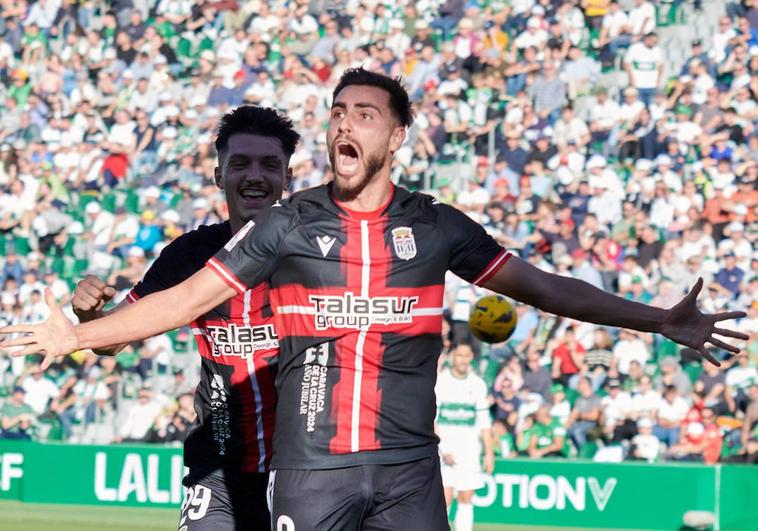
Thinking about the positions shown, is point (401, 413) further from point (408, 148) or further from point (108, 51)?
point (108, 51)

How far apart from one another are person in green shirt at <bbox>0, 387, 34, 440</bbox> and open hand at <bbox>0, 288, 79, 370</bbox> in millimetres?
13912

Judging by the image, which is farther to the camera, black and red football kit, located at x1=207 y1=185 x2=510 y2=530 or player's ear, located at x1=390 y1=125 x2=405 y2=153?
player's ear, located at x1=390 y1=125 x2=405 y2=153

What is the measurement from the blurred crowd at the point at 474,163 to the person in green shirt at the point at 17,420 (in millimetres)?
30

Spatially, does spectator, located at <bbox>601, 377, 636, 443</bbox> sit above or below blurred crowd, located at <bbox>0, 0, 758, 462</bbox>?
below

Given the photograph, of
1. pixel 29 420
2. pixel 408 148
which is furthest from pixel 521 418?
pixel 29 420

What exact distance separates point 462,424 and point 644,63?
324 inches

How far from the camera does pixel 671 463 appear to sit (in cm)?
1474

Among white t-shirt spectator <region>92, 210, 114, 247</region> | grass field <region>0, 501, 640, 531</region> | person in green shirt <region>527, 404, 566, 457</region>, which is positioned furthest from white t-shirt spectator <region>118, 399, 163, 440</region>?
person in green shirt <region>527, 404, 566, 457</region>

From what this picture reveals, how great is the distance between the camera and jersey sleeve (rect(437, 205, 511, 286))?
5.28m

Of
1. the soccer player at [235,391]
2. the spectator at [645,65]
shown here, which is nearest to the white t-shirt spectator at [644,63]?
the spectator at [645,65]

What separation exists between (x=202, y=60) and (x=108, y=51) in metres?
1.87

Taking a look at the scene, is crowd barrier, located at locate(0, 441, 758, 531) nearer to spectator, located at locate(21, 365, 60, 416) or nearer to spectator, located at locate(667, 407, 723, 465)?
spectator, located at locate(667, 407, 723, 465)

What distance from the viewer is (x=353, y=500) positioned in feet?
16.1

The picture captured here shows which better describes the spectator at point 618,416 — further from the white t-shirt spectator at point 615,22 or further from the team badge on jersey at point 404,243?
the team badge on jersey at point 404,243
